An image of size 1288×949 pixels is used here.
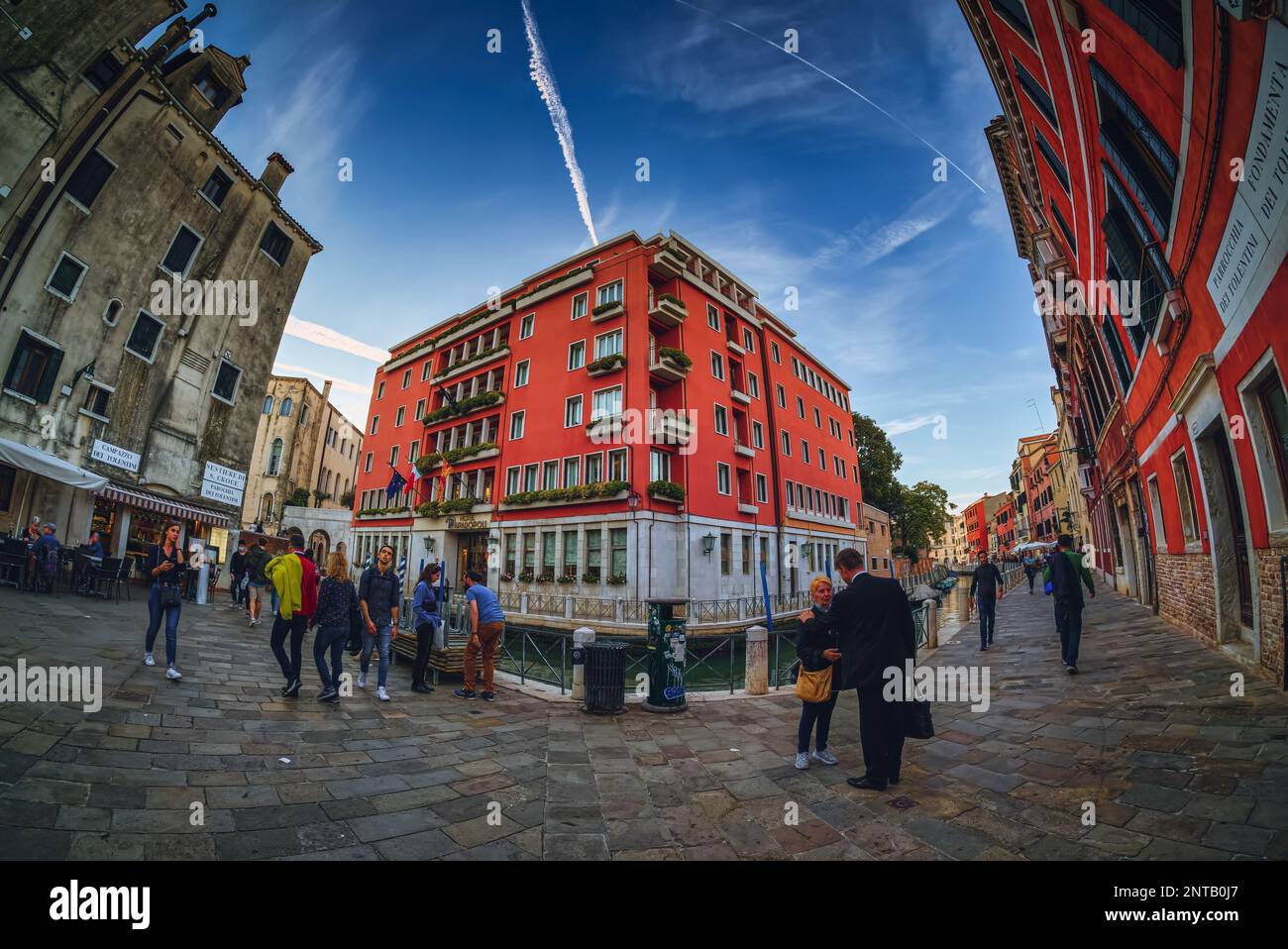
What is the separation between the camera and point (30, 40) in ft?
45.2

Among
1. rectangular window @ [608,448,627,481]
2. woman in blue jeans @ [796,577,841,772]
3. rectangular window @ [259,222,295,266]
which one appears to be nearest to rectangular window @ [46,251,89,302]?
rectangular window @ [259,222,295,266]

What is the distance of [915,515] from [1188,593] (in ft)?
144

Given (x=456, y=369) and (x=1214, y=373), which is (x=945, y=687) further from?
(x=456, y=369)

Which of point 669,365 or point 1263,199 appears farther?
point 669,365

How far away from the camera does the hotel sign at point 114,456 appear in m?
16.4

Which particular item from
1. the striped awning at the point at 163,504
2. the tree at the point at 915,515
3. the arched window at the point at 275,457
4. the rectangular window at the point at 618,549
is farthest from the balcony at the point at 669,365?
the tree at the point at 915,515

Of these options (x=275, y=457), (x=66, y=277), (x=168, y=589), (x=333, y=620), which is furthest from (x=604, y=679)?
(x=275, y=457)

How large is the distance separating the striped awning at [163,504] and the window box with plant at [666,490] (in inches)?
703

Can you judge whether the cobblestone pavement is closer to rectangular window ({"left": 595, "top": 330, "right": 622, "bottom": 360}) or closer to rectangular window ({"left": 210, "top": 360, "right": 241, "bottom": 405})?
rectangular window ({"left": 210, "top": 360, "right": 241, "bottom": 405})

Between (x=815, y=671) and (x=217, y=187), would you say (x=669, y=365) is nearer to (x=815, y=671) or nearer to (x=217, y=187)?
(x=815, y=671)

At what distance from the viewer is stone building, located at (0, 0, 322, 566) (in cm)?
1424

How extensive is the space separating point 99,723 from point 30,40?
2096cm

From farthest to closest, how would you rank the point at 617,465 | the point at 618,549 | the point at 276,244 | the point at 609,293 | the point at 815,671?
the point at 609,293, the point at 276,244, the point at 617,465, the point at 618,549, the point at 815,671

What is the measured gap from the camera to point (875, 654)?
439cm
